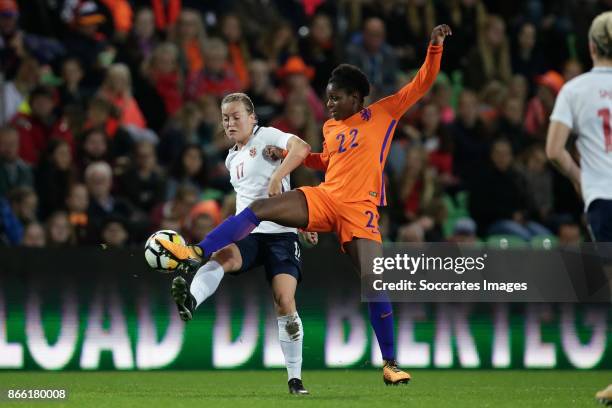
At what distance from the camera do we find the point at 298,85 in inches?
575

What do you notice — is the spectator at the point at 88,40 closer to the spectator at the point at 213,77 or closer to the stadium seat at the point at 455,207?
the spectator at the point at 213,77

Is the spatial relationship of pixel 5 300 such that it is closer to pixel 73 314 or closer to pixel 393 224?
pixel 73 314

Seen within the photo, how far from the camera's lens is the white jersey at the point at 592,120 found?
23.4 feet

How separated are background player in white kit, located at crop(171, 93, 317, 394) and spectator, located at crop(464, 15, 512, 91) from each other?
7.48m

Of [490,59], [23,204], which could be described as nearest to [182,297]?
[23,204]

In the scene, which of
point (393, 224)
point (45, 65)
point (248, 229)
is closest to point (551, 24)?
point (393, 224)

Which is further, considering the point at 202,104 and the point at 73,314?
the point at 202,104

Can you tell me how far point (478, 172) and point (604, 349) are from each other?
3.23 metres

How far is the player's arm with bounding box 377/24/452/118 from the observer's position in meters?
8.57

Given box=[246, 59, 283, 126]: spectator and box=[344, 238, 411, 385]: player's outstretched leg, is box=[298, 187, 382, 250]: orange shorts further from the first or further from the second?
box=[246, 59, 283, 126]: spectator

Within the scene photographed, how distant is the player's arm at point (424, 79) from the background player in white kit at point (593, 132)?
1436 millimetres

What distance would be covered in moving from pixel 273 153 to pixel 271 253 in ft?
2.18

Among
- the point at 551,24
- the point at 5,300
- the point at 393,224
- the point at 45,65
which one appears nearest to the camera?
the point at 5,300

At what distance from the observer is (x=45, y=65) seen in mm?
14656
